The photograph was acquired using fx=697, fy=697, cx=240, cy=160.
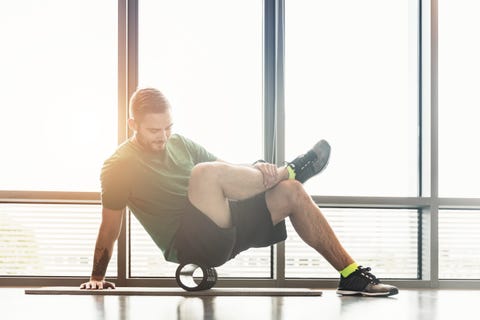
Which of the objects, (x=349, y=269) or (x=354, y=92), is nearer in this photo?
(x=349, y=269)

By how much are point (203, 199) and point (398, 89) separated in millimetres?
1685

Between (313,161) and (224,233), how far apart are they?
477 mm

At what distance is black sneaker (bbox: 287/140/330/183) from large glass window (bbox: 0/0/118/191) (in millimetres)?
1336

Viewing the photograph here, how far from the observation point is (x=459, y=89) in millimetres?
4008

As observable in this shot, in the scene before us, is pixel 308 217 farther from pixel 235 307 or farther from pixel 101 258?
pixel 101 258

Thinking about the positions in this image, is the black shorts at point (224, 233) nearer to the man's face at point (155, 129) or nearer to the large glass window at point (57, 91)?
the man's face at point (155, 129)

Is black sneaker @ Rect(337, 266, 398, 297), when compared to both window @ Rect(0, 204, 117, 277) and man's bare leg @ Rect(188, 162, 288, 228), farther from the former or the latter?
window @ Rect(0, 204, 117, 277)

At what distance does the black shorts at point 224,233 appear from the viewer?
2867 millimetres

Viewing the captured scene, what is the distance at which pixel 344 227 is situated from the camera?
12.8 ft

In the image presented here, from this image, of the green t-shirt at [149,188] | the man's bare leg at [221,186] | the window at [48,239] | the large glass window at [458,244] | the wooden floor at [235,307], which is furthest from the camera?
the large glass window at [458,244]

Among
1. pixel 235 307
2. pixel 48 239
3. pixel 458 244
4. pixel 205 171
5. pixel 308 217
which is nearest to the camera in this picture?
pixel 235 307

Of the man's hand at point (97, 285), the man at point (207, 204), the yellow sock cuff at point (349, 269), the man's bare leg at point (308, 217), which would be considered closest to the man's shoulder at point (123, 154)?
the man at point (207, 204)

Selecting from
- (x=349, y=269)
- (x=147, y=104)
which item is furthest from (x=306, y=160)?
(x=147, y=104)

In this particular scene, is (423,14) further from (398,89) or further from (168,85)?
(168,85)
